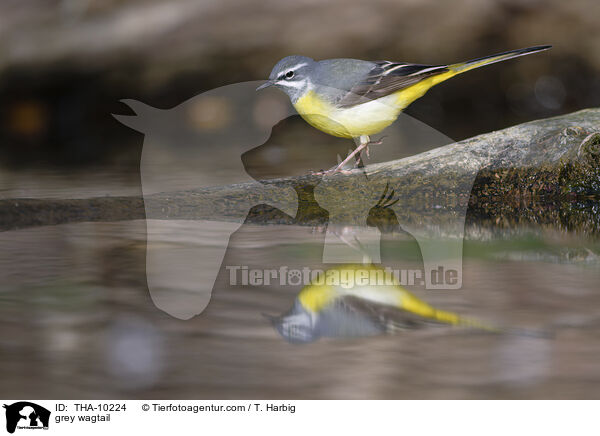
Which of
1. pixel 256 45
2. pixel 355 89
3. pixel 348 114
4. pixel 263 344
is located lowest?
pixel 263 344

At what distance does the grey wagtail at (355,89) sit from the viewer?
420 cm

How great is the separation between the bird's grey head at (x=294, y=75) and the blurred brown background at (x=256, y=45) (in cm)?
495

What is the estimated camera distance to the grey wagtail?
4.20 metres

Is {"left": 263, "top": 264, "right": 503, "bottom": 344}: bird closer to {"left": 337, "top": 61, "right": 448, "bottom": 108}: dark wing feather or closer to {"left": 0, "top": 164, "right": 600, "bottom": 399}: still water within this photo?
{"left": 0, "top": 164, "right": 600, "bottom": 399}: still water

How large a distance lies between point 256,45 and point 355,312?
22.9 ft

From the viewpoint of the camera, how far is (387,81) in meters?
4.30

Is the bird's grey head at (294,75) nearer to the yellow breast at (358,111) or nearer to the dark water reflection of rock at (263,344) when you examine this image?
the yellow breast at (358,111)

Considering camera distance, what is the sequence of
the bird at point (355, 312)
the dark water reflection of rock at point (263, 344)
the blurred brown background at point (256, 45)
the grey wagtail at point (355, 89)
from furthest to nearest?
the blurred brown background at point (256, 45), the grey wagtail at point (355, 89), the bird at point (355, 312), the dark water reflection of rock at point (263, 344)

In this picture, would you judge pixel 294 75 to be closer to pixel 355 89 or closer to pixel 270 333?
pixel 355 89

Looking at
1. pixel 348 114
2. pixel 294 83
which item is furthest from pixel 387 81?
pixel 294 83

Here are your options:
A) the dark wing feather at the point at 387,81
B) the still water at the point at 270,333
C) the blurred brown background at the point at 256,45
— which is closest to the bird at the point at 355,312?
the still water at the point at 270,333

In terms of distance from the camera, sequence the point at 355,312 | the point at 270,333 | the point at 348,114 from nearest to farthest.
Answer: the point at 270,333
the point at 355,312
the point at 348,114

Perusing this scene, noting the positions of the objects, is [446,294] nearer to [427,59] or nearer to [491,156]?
[491,156]

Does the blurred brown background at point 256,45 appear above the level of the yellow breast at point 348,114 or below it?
above
